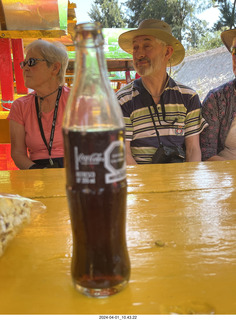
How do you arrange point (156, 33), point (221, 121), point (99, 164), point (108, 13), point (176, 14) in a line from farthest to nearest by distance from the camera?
1. point (108, 13)
2. point (176, 14)
3. point (156, 33)
4. point (221, 121)
5. point (99, 164)

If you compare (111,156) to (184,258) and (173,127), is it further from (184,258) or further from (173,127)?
(173,127)

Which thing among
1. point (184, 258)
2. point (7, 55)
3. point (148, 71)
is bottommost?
point (184, 258)

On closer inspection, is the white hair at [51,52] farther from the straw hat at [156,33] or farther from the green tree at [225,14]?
the green tree at [225,14]

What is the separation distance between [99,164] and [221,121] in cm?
198

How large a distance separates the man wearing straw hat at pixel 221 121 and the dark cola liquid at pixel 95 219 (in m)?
1.84

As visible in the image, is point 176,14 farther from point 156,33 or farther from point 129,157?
point 129,157

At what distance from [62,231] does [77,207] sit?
0.26 m

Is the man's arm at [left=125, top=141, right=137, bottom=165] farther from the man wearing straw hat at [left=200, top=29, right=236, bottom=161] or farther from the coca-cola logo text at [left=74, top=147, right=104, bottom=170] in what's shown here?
the coca-cola logo text at [left=74, top=147, right=104, bottom=170]

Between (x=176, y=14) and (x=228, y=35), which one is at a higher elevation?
(x=176, y=14)

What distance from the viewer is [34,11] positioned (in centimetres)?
392

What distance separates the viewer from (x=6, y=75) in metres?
4.46

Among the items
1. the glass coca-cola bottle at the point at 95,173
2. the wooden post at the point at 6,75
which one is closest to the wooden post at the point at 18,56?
the wooden post at the point at 6,75

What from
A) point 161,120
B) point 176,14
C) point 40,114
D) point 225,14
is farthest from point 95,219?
point 176,14

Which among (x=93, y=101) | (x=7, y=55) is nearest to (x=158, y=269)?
(x=93, y=101)
